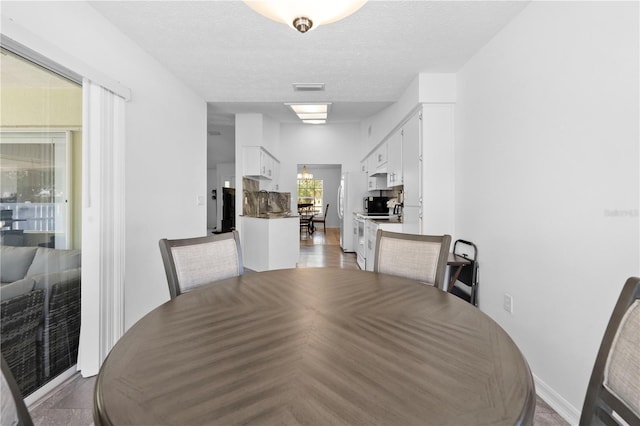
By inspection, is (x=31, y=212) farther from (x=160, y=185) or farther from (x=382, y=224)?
(x=382, y=224)

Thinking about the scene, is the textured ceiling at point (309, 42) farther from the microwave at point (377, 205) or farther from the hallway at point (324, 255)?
the hallway at point (324, 255)

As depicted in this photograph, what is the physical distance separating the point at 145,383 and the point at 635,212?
6.47 ft

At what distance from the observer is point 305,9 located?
1.01 m

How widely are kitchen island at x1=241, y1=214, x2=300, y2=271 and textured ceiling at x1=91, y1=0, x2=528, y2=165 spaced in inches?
73.3

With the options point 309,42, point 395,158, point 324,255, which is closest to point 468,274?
point 395,158

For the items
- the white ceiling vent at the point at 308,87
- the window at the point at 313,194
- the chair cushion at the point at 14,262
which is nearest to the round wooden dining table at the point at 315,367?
the chair cushion at the point at 14,262

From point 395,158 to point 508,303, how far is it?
2303 millimetres

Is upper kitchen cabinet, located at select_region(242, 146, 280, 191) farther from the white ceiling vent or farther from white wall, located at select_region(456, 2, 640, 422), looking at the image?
white wall, located at select_region(456, 2, 640, 422)

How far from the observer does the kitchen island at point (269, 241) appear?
4.16 m

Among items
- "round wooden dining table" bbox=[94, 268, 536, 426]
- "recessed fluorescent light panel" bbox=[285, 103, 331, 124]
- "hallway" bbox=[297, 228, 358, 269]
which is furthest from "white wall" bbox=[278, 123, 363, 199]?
"round wooden dining table" bbox=[94, 268, 536, 426]

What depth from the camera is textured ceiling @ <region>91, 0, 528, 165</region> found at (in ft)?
6.24

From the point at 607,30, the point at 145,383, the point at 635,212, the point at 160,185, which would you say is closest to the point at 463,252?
the point at 635,212

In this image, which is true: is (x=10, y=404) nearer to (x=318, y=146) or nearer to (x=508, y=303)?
(x=508, y=303)

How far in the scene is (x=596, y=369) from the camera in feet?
2.38
